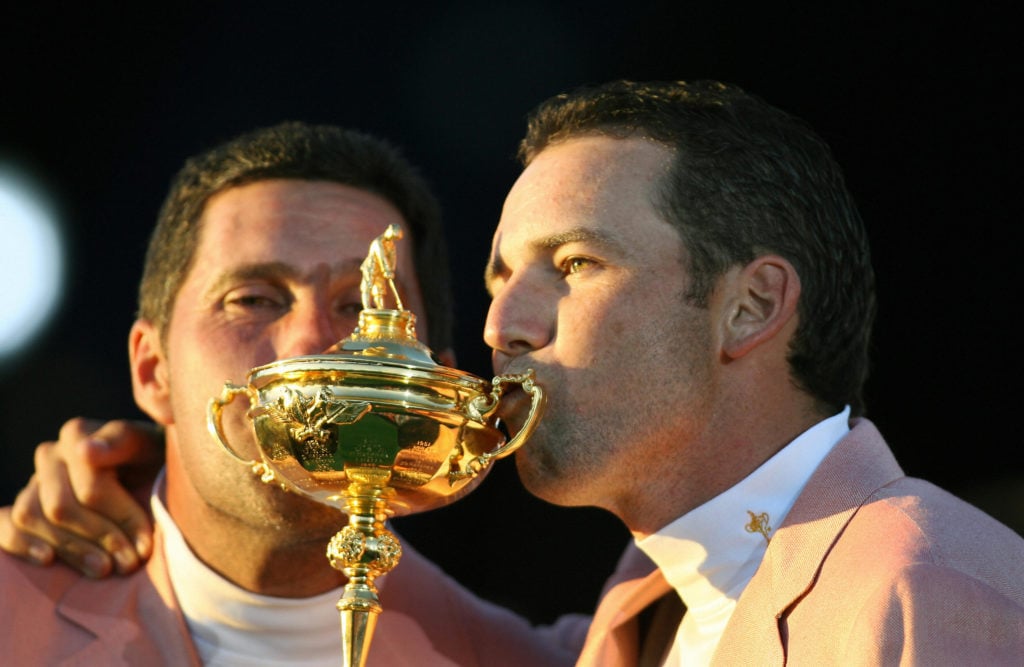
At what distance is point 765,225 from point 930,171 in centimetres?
167

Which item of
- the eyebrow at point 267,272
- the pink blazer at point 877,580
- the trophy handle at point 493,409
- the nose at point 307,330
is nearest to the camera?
the pink blazer at point 877,580

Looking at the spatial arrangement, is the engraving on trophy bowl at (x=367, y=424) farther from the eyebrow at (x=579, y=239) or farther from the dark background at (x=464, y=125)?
the dark background at (x=464, y=125)

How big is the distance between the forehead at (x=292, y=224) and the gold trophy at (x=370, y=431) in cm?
91

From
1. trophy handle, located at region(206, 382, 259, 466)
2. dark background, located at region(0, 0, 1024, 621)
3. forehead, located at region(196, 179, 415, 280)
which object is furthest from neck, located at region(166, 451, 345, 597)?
dark background, located at region(0, 0, 1024, 621)

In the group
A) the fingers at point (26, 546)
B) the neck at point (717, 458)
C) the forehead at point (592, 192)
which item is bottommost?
the neck at point (717, 458)

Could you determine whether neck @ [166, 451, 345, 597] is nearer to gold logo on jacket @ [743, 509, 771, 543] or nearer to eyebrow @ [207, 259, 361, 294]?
eyebrow @ [207, 259, 361, 294]

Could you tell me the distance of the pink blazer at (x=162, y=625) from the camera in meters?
3.43

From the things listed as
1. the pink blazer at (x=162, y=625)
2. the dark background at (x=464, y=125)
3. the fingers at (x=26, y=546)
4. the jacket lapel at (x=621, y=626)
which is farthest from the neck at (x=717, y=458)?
the dark background at (x=464, y=125)

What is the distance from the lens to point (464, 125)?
538 cm

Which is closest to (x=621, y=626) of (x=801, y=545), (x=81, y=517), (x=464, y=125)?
(x=801, y=545)

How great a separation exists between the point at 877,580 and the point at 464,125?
10.8 ft

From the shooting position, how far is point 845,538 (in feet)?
8.57

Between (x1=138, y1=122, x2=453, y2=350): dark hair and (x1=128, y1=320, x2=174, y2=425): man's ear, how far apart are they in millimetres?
51

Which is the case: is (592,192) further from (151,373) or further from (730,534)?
(151,373)
